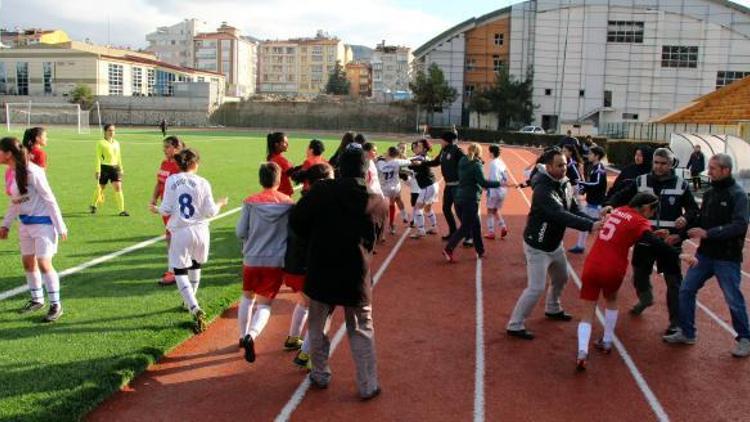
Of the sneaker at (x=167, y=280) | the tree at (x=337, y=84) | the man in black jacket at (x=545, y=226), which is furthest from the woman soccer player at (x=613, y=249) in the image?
the tree at (x=337, y=84)

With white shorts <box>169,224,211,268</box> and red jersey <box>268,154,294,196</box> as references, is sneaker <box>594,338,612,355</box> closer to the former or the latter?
red jersey <box>268,154,294,196</box>

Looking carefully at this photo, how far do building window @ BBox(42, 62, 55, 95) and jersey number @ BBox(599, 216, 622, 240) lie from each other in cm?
8771

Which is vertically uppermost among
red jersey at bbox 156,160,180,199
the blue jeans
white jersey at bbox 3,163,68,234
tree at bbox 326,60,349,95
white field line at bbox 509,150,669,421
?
tree at bbox 326,60,349,95

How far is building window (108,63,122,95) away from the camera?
3260 inches

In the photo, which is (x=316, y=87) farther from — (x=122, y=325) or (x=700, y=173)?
(x=122, y=325)

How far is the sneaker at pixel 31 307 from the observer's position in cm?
693

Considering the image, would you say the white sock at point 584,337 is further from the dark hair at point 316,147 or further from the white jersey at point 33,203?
the white jersey at point 33,203

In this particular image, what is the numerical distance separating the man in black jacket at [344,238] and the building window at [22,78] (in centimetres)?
8985

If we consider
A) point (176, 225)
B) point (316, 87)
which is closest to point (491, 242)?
point (176, 225)

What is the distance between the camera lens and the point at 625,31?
2490 inches

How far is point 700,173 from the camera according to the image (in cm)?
2138

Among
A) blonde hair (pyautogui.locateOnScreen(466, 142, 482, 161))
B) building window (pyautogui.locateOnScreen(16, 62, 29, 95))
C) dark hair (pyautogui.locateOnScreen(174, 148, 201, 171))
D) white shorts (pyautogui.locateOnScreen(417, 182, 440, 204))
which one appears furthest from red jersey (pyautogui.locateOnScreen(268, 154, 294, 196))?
building window (pyautogui.locateOnScreen(16, 62, 29, 95))

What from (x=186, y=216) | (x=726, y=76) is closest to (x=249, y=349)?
(x=186, y=216)

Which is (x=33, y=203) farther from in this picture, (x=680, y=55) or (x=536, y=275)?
(x=680, y=55)
